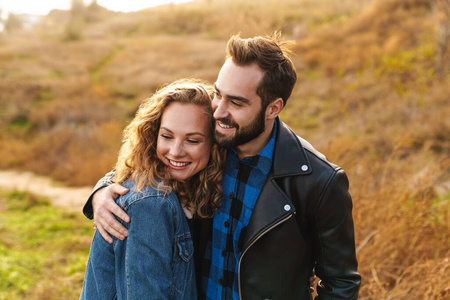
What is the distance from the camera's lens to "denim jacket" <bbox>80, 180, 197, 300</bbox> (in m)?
1.54

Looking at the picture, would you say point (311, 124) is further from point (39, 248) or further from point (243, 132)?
point (243, 132)

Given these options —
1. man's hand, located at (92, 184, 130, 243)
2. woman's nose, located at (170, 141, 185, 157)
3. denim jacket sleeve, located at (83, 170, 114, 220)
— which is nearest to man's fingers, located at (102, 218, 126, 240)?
man's hand, located at (92, 184, 130, 243)

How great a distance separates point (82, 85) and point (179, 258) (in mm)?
13873

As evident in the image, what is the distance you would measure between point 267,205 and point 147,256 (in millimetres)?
597

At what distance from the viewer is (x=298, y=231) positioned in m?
1.65

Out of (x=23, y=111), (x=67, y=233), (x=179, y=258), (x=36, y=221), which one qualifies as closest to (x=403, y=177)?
(x=179, y=258)

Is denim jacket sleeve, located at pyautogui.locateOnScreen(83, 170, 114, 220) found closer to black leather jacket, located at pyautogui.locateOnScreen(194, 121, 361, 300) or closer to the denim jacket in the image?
the denim jacket

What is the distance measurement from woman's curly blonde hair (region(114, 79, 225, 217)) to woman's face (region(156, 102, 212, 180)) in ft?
0.13

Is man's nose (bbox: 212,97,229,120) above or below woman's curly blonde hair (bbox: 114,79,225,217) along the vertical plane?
above

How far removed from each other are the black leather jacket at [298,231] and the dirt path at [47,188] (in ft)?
19.0

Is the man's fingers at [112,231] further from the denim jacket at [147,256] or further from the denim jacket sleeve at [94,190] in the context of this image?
the denim jacket sleeve at [94,190]

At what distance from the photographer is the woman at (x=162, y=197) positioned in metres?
1.55

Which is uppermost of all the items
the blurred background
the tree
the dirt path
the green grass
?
the tree

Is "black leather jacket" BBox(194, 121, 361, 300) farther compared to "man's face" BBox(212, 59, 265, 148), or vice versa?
"man's face" BBox(212, 59, 265, 148)
